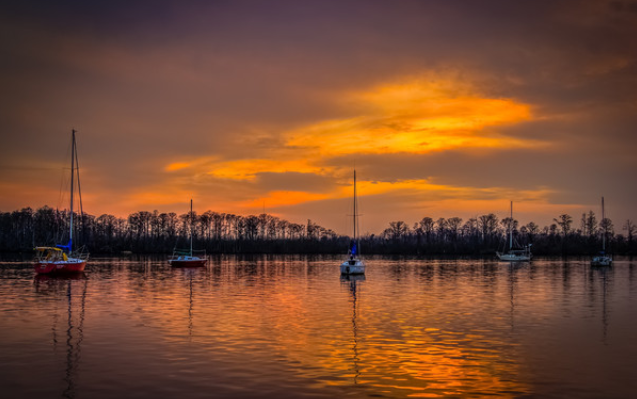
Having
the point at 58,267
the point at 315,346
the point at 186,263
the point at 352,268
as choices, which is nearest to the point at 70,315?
the point at 315,346

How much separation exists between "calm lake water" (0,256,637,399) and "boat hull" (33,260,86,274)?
86.2 feet

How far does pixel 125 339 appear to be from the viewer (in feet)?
96.8

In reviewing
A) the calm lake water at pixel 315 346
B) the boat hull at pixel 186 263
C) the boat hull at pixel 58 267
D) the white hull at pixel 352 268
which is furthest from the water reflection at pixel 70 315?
the white hull at pixel 352 268

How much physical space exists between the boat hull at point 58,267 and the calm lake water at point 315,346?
2627 cm

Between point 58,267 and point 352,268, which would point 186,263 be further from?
point 352,268

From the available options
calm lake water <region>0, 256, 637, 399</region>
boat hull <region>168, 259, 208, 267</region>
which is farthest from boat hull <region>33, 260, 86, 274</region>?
boat hull <region>168, 259, 208, 267</region>

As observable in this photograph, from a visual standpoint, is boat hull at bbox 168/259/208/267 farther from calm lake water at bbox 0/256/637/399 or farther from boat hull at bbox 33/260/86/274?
calm lake water at bbox 0/256/637/399

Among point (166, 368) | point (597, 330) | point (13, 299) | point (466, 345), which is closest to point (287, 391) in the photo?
point (166, 368)

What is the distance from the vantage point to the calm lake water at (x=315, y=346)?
2041 centimetres

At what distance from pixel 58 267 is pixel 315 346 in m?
59.0

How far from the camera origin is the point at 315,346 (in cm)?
2764

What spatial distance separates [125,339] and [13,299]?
23391 millimetres

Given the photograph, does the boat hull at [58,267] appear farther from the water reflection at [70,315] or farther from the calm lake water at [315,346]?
the calm lake water at [315,346]

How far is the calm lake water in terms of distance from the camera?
66.9 ft
